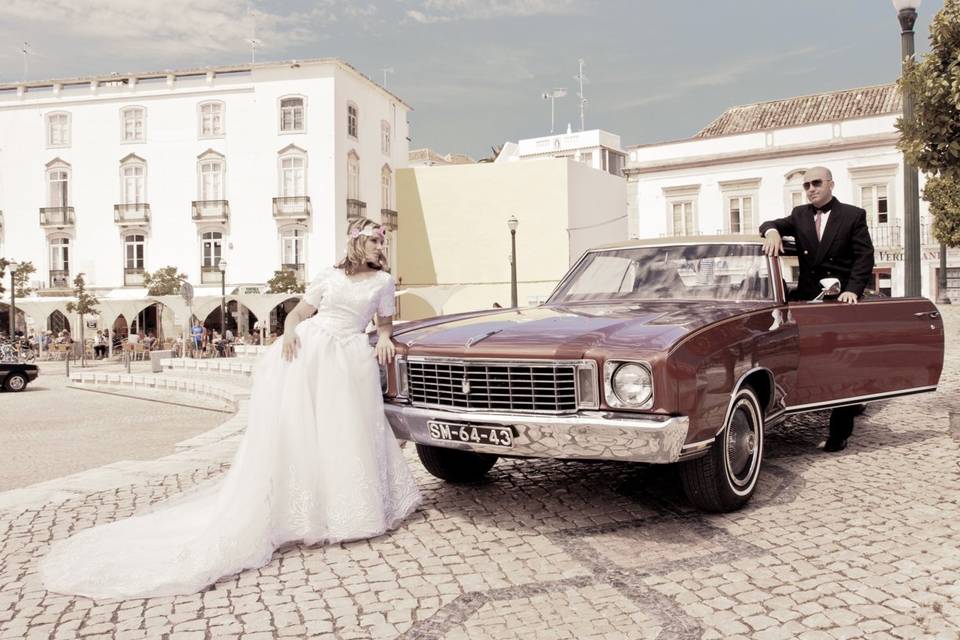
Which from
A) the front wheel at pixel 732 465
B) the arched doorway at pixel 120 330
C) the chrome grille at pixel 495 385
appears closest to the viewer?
the chrome grille at pixel 495 385

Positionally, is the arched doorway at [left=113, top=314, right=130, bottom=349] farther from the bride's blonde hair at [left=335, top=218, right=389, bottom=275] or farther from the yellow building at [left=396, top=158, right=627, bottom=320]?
the bride's blonde hair at [left=335, top=218, right=389, bottom=275]

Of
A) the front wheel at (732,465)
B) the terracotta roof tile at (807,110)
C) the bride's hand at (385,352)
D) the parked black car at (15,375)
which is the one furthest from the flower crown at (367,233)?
the terracotta roof tile at (807,110)

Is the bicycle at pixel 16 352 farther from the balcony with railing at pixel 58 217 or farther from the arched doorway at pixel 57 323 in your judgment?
the balcony with railing at pixel 58 217

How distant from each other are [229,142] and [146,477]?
36594mm

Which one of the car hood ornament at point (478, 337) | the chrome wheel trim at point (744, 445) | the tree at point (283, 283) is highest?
the tree at point (283, 283)

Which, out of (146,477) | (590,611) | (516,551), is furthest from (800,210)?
(146,477)

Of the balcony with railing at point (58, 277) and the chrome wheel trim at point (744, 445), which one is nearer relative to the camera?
the chrome wheel trim at point (744, 445)

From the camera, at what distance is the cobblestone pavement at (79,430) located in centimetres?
999

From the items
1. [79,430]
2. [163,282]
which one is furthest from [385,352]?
[163,282]

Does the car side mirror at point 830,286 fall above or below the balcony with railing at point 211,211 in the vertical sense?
below

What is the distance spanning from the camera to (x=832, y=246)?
A: 6.11 m

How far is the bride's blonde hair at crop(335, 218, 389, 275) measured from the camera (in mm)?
4652

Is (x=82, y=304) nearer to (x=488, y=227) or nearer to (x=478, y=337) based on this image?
(x=488, y=227)

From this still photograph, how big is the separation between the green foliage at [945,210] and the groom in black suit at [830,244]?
22.1 meters
